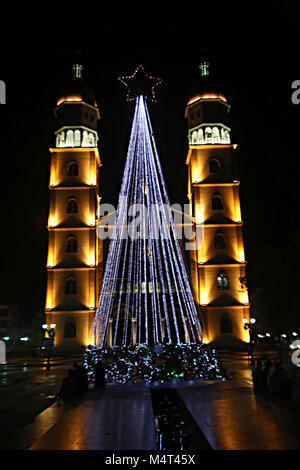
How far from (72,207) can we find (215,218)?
1281cm

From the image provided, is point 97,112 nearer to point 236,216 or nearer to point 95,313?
point 236,216

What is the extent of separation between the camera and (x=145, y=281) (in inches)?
1364

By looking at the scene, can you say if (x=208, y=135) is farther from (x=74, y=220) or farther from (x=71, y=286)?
(x=71, y=286)

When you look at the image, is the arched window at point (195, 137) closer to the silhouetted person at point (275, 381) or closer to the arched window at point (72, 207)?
the arched window at point (72, 207)

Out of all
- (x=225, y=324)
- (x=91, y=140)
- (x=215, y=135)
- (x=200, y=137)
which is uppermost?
(x=91, y=140)

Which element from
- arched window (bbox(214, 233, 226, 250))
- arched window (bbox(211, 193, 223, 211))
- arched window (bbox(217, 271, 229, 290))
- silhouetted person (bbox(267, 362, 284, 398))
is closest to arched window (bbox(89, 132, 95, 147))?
arched window (bbox(211, 193, 223, 211))

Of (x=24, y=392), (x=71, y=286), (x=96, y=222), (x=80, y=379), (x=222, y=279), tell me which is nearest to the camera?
(x=80, y=379)

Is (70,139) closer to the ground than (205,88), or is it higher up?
closer to the ground

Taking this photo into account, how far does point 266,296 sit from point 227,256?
390 inches

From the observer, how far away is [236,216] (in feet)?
117

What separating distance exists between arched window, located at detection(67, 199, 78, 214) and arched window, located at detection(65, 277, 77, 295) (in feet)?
20.0

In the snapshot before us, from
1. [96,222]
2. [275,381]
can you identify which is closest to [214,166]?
[96,222]

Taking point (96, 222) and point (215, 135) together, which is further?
point (215, 135)

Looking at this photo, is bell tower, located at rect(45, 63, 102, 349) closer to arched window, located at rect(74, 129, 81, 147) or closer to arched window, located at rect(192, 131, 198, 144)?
arched window, located at rect(74, 129, 81, 147)
